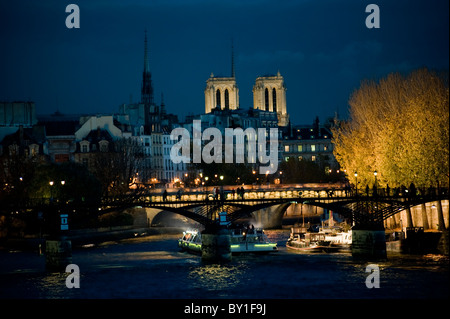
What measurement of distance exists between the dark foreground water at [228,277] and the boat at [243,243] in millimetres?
1277

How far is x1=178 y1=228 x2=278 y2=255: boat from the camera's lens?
71438mm

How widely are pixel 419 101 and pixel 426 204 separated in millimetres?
7620

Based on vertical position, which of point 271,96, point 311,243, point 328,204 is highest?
point 271,96

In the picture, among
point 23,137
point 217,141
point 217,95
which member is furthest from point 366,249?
point 217,95

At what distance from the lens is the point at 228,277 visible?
192 feet

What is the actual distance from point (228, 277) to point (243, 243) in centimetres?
1399

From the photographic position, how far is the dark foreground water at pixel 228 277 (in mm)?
52500

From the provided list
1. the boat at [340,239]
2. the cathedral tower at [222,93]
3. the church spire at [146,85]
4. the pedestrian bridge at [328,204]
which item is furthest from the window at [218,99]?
the pedestrian bridge at [328,204]

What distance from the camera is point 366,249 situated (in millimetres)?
65250

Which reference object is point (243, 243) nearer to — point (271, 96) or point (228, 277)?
point (228, 277)

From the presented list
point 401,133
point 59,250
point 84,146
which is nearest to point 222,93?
point 84,146

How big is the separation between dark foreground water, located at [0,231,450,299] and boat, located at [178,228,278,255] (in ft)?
4.19

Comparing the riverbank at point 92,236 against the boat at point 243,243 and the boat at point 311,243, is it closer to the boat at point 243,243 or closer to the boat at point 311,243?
the boat at point 243,243
